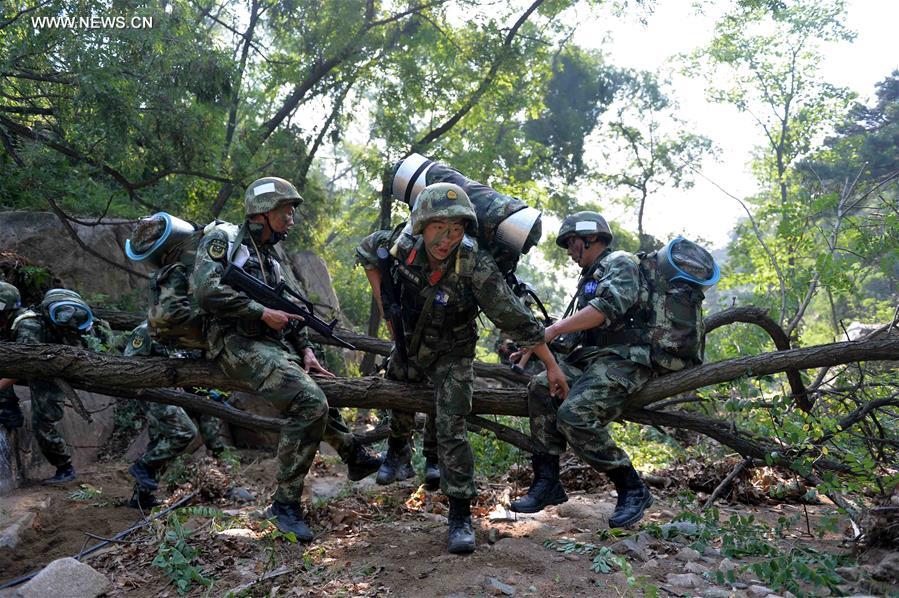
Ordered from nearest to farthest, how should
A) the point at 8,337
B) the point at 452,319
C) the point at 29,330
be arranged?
the point at 452,319 < the point at 29,330 < the point at 8,337

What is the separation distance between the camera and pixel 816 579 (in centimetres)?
326

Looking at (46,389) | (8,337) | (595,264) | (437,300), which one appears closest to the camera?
(437,300)

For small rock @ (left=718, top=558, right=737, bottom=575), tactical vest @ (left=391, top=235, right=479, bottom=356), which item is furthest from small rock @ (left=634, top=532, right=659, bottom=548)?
tactical vest @ (left=391, top=235, right=479, bottom=356)

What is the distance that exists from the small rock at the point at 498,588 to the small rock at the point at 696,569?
39.0 inches

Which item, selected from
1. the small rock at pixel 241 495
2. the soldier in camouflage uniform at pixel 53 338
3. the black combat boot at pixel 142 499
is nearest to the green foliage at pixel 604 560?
the small rock at pixel 241 495

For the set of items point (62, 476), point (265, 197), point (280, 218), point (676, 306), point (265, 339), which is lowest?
point (62, 476)

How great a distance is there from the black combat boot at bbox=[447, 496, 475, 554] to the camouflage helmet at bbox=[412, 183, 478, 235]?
166cm

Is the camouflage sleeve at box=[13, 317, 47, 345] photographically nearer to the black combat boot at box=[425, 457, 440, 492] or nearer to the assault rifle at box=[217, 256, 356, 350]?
the assault rifle at box=[217, 256, 356, 350]

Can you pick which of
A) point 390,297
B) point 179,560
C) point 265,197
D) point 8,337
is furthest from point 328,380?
point 8,337

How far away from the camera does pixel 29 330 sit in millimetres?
6105

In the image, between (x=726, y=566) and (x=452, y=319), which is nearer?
(x=726, y=566)

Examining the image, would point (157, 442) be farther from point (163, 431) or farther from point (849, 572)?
point (849, 572)

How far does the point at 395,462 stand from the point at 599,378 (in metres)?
1.68

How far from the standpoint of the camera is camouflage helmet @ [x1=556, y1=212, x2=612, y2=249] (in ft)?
15.6
